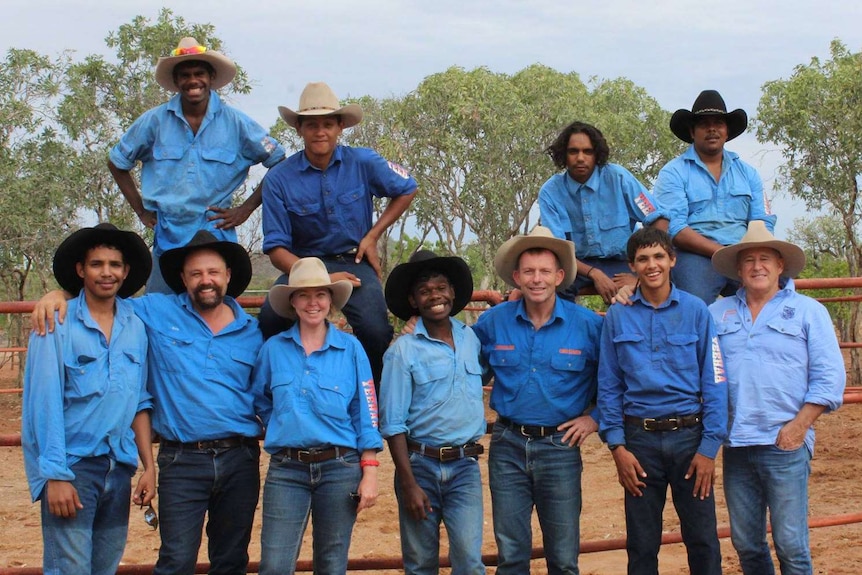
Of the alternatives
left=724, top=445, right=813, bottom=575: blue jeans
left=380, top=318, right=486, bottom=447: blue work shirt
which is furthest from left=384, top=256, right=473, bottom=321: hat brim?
left=724, top=445, right=813, bottom=575: blue jeans

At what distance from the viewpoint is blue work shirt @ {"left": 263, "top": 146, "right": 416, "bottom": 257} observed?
4.35 meters

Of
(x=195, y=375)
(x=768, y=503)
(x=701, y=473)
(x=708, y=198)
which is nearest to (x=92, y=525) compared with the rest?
(x=195, y=375)

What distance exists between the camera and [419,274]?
414 cm

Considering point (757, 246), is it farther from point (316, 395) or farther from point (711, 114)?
point (316, 395)

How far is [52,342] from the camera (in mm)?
3508

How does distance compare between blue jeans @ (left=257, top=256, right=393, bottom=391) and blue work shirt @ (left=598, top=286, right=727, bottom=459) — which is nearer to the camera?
blue work shirt @ (left=598, top=286, right=727, bottom=459)

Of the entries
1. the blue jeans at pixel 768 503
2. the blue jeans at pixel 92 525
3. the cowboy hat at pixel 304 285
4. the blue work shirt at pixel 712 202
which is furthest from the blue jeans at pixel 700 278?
the blue jeans at pixel 92 525

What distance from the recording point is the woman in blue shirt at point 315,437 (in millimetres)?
3693

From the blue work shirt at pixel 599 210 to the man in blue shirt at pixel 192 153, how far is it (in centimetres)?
138

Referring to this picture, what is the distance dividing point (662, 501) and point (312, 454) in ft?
4.60

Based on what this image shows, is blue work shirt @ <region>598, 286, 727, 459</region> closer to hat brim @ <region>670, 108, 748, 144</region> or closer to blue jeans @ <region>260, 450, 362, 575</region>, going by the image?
blue jeans @ <region>260, 450, 362, 575</region>

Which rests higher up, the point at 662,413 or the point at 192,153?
the point at 192,153

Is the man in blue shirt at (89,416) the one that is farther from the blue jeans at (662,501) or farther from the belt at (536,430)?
the blue jeans at (662,501)

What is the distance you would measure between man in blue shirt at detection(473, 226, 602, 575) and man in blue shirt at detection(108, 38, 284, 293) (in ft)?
4.49
